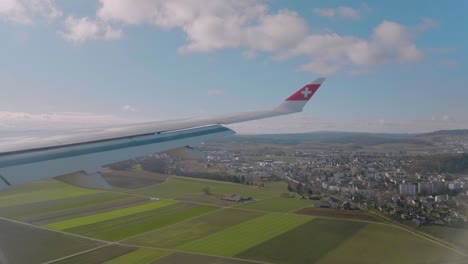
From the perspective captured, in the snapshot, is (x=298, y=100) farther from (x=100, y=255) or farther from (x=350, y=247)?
(x=100, y=255)

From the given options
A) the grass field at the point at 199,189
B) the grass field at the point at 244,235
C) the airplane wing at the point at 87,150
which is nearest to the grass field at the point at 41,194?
the grass field at the point at 199,189

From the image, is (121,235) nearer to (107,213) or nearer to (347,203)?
(107,213)

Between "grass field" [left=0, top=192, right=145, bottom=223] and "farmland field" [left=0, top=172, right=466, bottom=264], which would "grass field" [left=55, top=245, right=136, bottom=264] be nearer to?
"farmland field" [left=0, top=172, right=466, bottom=264]

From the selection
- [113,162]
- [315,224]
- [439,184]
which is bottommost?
[315,224]

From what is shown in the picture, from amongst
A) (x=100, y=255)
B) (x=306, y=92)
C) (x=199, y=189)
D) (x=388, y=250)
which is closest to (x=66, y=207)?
(x=100, y=255)

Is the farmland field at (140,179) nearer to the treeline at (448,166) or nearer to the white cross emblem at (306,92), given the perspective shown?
the white cross emblem at (306,92)

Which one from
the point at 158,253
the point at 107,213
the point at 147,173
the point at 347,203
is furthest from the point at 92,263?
the point at 347,203
